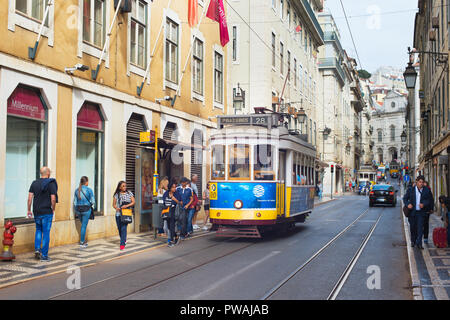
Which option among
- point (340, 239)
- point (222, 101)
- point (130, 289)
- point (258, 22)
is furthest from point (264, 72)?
point (130, 289)

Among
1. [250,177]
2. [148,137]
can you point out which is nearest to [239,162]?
[250,177]

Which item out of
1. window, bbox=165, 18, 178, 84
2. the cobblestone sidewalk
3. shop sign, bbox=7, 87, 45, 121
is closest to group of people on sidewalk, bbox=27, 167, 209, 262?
the cobblestone sidewalk

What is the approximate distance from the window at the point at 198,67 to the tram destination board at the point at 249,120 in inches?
259

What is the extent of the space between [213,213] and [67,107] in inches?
189

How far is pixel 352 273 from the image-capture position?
361 inches

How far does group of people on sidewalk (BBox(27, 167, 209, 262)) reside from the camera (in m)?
10.5

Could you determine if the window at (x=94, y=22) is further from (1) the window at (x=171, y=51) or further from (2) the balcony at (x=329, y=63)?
(2) the balcony at (x=329, y=63)

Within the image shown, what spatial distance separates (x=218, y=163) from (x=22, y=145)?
5092 mm

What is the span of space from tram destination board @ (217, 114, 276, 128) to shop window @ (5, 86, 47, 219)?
514cm

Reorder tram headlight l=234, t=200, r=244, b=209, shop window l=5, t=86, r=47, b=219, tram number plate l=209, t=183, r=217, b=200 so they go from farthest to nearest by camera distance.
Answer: tram number plate l=209, t=183, r=217, b=200
tram headlight l=234, t=200, r=244, b=209
shop window l=5, t=86, r=47, b=219

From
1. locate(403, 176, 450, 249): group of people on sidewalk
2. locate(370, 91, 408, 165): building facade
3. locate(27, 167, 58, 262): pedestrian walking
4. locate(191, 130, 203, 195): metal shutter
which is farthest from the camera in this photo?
locate(370, 91, 408, 165): building facade

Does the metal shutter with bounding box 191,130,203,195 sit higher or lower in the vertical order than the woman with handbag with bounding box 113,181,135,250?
higher

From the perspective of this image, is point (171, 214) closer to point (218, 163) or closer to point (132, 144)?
point (218, 163)

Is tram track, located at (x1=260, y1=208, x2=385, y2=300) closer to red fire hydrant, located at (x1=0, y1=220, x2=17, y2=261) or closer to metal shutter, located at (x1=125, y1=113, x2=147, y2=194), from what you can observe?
red fire hydrant, located at (x1=0, y1=220, x2=17, y2=261)
